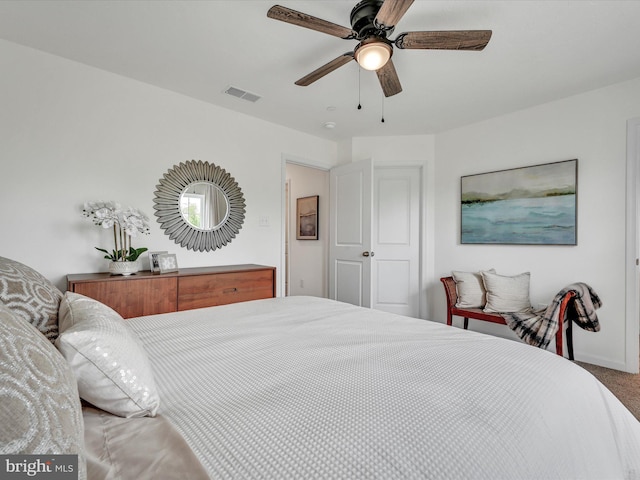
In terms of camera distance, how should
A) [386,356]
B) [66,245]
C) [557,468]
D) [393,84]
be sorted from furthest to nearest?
1. [66,245]
2. [393,84]
3. [386,356]
4. [557,468]

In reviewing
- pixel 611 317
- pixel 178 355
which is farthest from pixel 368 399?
pixel 611 317

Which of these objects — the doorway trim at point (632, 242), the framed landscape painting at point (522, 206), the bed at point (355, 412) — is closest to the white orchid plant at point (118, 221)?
the bed at point (355, 412)

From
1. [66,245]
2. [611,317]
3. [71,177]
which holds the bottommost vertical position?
[611,317]

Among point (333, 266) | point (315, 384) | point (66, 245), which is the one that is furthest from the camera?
point (333, 266)

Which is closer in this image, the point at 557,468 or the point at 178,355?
the point at 557,468

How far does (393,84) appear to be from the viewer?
2066mm

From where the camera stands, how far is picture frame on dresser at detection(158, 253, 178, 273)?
256 cm

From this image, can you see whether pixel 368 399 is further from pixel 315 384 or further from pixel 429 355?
pixel 429 355

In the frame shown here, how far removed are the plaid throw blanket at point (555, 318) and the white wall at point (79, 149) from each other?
287 centimetres

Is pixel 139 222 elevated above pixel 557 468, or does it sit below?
above

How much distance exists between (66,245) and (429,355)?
2728 millimetres

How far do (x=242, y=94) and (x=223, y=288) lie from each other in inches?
73.4

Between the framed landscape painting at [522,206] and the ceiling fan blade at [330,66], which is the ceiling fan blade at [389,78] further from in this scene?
the framed landscape painting at [522,206]

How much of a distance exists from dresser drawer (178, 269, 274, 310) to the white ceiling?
1.75 metres
